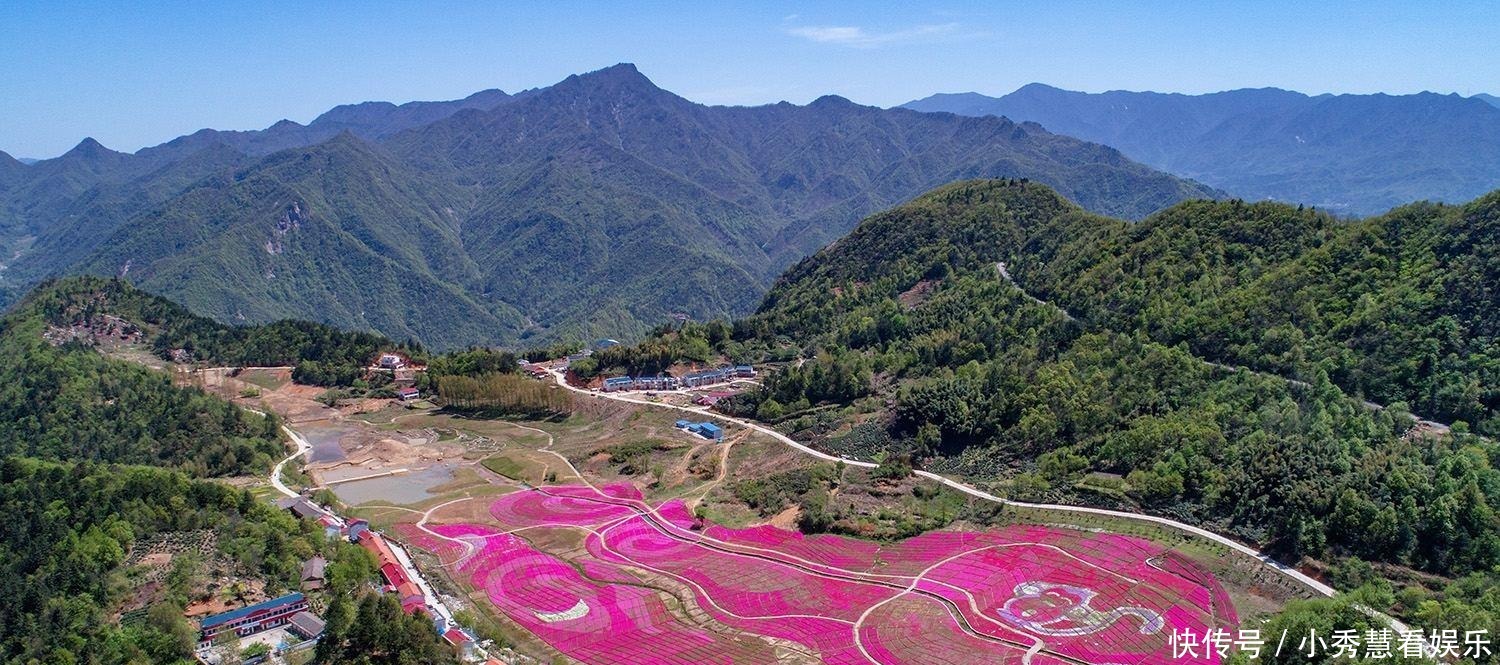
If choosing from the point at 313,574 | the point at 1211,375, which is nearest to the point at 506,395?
the point at 313,574

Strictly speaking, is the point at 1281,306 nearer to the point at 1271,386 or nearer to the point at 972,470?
the point at 1271,386

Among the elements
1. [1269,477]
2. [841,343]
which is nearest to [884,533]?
[1269,477]

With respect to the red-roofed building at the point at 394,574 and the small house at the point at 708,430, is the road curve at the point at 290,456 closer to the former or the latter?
the red-roofed building at the point at 394,574

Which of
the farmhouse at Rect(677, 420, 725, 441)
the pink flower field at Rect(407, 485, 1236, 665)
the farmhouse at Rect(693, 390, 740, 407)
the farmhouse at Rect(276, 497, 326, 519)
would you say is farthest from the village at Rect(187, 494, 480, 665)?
the farmhouse at Rect(693, 390, 740, 407)

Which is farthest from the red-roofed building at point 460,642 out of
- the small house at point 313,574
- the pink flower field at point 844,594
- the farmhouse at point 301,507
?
the farmhouse at point 301,507

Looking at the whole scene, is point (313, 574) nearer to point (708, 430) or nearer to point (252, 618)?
point (252, 618)

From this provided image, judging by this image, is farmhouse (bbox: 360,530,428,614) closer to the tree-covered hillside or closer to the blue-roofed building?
the blue-roofed building
